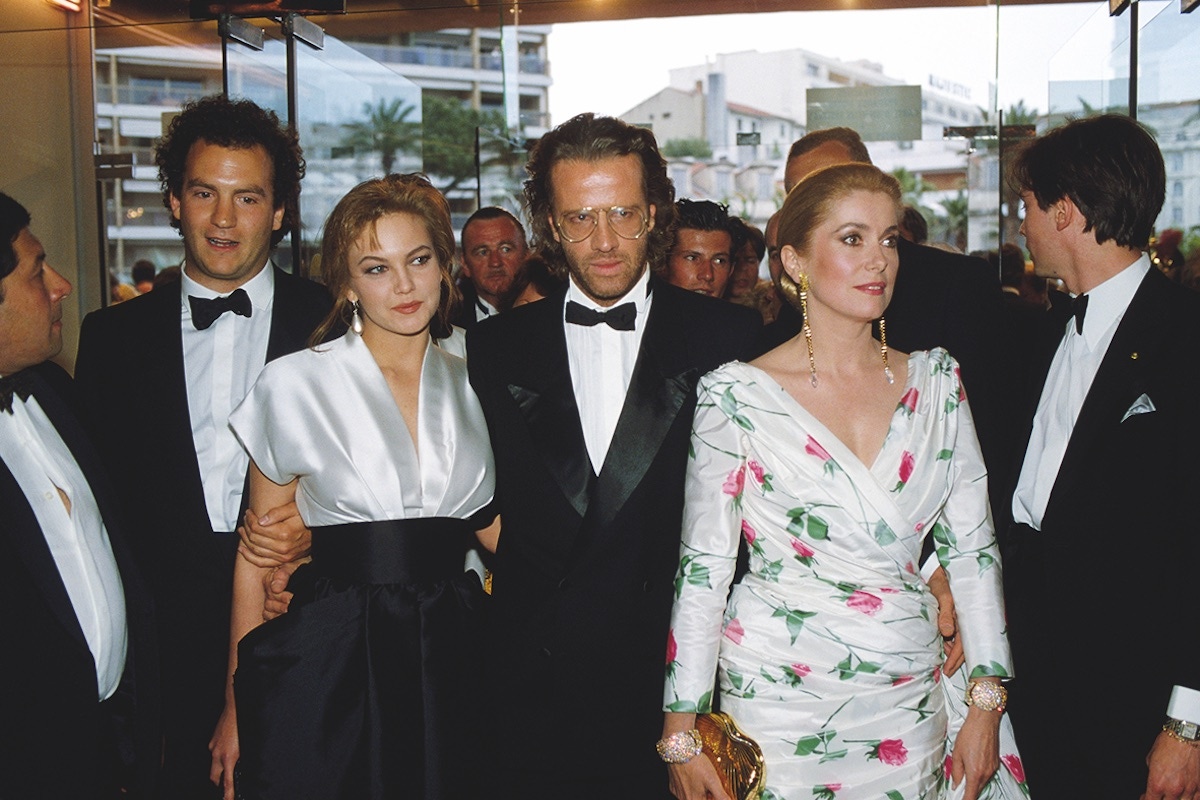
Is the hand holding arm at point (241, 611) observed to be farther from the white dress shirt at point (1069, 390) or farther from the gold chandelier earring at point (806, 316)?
the white dress shirt at point (1069, 390)

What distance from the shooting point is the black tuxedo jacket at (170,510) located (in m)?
2.62

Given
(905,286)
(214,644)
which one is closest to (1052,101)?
(905,286)

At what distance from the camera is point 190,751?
2652 mm

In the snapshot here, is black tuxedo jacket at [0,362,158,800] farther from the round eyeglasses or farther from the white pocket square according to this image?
the white pocket square

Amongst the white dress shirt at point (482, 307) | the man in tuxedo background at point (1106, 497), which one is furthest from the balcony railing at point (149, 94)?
the man in tuxedo background at point (1106, 497)

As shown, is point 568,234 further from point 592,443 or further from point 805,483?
point 805,483

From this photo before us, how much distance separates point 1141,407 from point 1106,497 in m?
0.22

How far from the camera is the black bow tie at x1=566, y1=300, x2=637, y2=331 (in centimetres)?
246

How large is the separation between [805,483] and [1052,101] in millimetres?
4373

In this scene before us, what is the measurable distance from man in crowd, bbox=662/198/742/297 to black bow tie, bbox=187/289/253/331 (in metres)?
1.60

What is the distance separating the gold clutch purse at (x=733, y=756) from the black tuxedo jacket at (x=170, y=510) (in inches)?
50.5

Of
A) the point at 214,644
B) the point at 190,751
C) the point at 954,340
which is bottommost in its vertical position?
the point at 190,751

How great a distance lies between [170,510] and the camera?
8.59 feet

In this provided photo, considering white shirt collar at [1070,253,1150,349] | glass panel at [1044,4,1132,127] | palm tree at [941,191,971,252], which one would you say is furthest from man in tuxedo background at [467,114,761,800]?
palm tree at [941,191,971,252]
